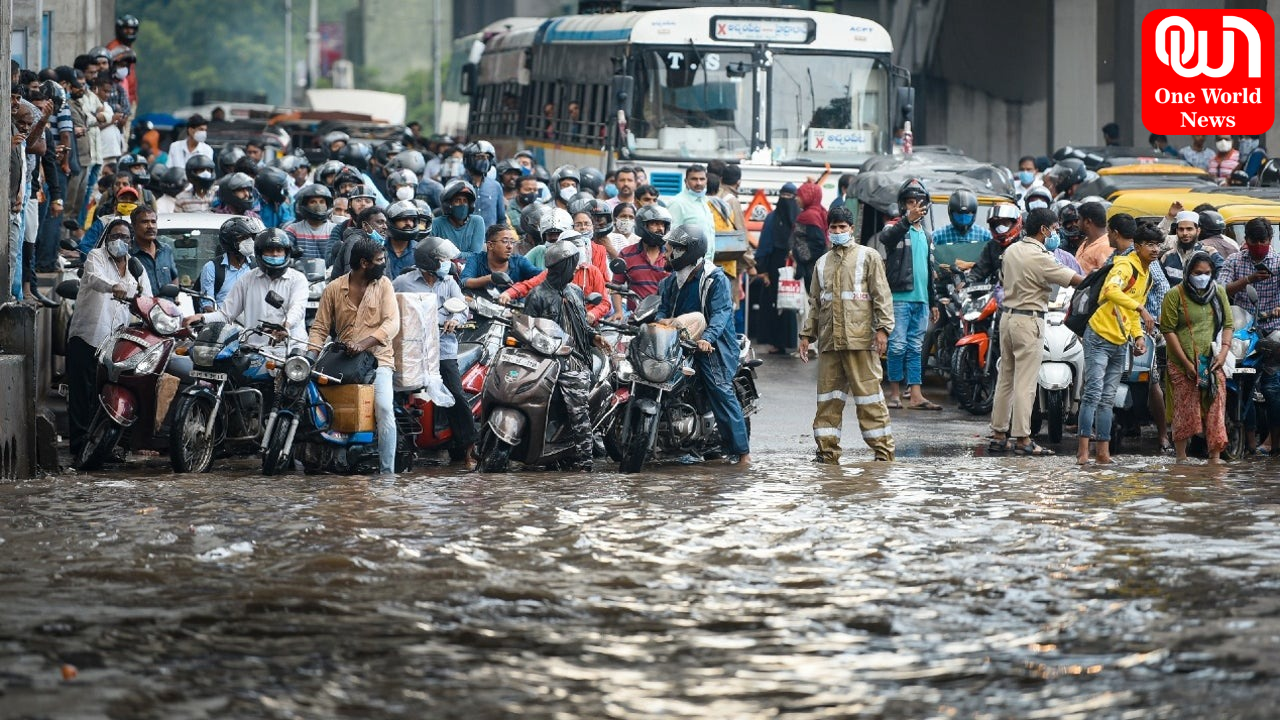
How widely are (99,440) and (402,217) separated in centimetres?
251

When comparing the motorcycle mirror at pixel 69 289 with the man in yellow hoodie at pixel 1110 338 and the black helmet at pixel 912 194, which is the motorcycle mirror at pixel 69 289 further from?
the black helmet at pixel 912 194

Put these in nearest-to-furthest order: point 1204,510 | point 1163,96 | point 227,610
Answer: point 227,610, point 1204,510, point 1163,96

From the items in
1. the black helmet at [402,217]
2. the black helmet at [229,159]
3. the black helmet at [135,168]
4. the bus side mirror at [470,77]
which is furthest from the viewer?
the bus side mirror at [470,77]

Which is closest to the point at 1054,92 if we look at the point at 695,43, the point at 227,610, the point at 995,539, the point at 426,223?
the point at 695,43

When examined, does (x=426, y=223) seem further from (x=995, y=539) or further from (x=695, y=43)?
(x=695, y=43)

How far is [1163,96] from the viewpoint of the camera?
111 ft

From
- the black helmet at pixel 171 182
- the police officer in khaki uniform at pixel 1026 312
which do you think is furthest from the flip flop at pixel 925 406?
the black helmet at pixel 171 182

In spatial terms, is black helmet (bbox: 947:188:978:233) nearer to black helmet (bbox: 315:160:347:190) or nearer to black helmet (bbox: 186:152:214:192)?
black helmet (bbox: 315:160:347:190)

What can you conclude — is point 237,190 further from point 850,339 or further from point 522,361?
point 850,339

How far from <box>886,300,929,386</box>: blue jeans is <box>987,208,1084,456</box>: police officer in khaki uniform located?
2682 mm

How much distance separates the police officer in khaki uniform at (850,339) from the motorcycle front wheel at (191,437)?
3826mm

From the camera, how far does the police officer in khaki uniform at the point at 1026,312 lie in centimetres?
1410

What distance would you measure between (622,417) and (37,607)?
5.80m

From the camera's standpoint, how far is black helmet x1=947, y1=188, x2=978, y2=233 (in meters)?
18.3
